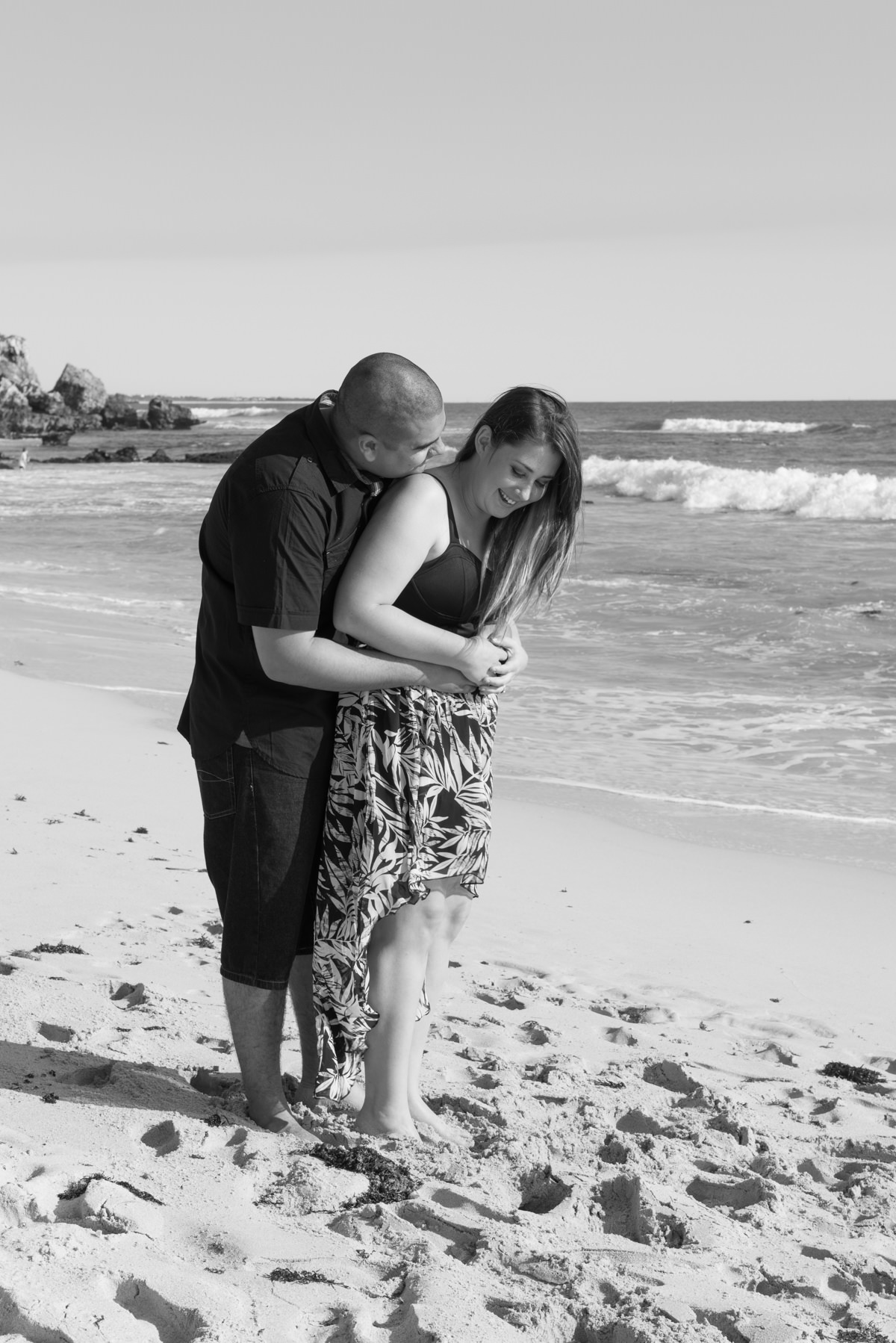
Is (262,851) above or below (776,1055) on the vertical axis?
above

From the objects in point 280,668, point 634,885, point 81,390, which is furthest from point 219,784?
point 81,390

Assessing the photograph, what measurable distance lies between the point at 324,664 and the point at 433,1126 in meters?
1.16

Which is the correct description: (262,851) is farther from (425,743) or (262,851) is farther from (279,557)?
(279,557)

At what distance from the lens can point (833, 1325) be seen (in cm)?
230

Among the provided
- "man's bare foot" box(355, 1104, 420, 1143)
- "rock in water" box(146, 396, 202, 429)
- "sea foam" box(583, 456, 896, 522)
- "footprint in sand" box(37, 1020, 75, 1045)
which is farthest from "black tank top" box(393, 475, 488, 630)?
"rock in water" box(146, 396, 202, 429)

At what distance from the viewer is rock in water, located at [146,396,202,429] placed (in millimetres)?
64750

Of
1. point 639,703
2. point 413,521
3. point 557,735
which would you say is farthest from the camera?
point 639,703

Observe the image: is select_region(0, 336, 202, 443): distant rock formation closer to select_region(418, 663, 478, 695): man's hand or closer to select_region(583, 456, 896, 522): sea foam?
select_region(583, 456, 896, 522): sea foam

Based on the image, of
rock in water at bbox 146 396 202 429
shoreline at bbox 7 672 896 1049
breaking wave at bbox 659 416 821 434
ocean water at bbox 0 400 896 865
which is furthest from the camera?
rock in water at bbox 146 396 202 429

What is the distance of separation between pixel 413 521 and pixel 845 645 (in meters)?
8.51

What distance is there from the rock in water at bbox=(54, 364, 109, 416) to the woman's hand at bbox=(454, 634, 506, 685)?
7030 centimetres

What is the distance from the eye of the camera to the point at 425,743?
281 cm

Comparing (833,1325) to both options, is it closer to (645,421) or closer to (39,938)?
(39,938)

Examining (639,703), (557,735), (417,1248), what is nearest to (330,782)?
(417,1248)
